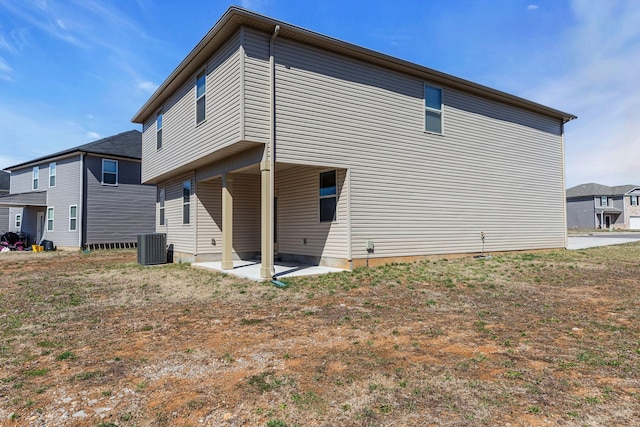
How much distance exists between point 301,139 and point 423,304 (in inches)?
197

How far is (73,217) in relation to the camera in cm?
1984

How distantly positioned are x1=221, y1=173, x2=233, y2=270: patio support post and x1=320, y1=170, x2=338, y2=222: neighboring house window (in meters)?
2.56

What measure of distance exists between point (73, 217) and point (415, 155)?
731 inches

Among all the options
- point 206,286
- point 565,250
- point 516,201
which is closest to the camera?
point 206,286

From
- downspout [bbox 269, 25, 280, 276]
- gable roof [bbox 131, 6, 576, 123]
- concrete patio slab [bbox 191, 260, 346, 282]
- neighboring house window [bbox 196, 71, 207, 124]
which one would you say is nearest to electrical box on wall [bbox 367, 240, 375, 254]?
concrete patio slab [bbox 191, 260, 346, 282]

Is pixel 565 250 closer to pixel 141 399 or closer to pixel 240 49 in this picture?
pixel 240 49

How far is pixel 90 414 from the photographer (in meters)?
2.66

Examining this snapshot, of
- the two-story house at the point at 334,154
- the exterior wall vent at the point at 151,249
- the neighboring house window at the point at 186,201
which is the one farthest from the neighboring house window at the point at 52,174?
the neighboring house window at the point at 186,201

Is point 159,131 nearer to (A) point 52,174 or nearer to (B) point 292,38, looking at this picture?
(B) point 292,38

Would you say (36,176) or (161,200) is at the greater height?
(36,176)

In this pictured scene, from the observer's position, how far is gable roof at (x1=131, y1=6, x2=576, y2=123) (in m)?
8.27

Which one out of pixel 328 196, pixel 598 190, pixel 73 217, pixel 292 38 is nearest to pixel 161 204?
pixel 73 217

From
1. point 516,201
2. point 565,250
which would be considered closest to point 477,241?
point 516,201

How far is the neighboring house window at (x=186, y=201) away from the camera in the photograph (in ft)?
42.3
